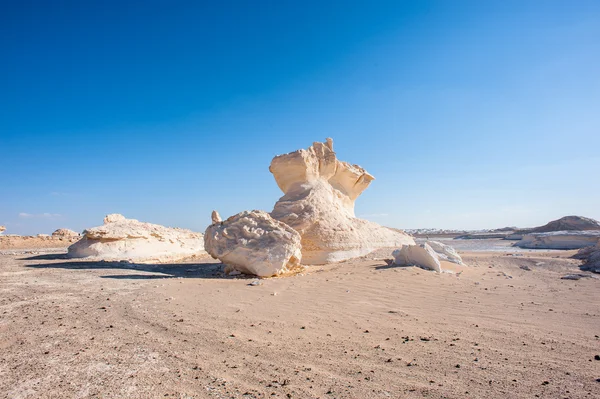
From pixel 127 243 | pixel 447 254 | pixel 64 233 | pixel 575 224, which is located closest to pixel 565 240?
pixel 575 224

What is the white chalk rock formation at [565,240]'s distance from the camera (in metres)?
21.0

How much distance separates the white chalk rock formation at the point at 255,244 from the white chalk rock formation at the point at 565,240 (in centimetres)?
2155

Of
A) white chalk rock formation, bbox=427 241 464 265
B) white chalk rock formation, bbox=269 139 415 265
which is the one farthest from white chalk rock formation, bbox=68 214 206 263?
white chalk rock formation, bbox=427 241 464 265

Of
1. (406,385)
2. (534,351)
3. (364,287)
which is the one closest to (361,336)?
(406,385)

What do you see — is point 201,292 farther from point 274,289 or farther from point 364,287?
point 364,287

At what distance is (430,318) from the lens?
4.76 metres

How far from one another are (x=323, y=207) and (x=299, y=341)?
9263 millimetres

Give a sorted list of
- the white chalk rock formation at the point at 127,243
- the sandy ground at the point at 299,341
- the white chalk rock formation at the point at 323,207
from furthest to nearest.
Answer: the white chalk rock formation at the point at 127,243 < the white chalk rock formation at the point at 323,207 < the sandy ground at the point at 299,341

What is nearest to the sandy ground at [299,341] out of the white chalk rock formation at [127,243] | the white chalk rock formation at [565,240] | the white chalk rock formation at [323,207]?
the white chalk rock formation at [323,207]

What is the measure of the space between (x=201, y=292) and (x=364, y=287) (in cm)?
341

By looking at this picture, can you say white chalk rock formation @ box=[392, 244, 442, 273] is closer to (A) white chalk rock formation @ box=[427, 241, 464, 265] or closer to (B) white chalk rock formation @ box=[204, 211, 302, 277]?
(A) white chalk rock formation @ box=[427, 241, 464, 265]

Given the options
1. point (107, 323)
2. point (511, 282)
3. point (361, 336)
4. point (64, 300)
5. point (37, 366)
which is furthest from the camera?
point (511, 282)

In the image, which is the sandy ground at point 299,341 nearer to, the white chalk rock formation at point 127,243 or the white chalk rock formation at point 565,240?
the white chalk rock formation at point 127,243

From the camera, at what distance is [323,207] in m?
13.0
